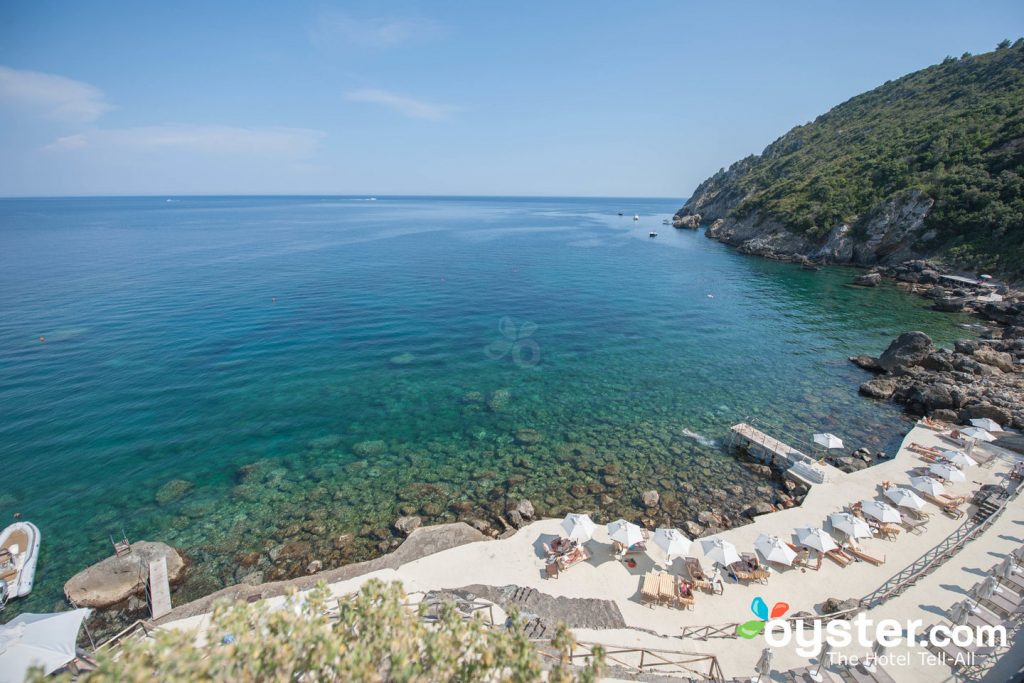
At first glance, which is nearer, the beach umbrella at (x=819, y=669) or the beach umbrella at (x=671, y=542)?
the beach umbrella at (x=819, y=669)

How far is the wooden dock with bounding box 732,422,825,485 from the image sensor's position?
76.8ft

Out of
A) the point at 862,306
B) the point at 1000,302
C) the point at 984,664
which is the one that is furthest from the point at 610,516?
the point at 1000,302

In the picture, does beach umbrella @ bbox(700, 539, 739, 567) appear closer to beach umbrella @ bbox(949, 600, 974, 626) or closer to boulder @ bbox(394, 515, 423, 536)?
beach umbrella @ bbox(949, 600, 974, 626)

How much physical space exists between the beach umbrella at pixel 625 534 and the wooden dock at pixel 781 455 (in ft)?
38.1

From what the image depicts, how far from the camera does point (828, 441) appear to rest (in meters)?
25.7

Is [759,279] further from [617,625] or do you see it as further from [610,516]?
[617,625]

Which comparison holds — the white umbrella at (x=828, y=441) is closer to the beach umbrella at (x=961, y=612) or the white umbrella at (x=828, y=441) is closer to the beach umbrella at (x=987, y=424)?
the beach umbrella at (x=987, y=424)

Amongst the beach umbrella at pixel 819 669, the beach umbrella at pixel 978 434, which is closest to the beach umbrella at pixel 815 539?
the beach umbrella at pixel 819 669

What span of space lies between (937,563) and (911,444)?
1207 cm

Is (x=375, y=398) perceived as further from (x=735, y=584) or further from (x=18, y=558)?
(x=735, y=584)

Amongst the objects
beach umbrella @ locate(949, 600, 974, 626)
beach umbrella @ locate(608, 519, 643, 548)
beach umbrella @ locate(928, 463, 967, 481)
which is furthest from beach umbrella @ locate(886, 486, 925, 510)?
beach umbrella @ locate(608, 519, 643, 548)

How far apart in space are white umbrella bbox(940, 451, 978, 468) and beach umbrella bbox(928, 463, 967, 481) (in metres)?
0.82

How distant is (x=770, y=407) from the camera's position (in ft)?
103

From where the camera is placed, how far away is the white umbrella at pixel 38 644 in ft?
39.5
